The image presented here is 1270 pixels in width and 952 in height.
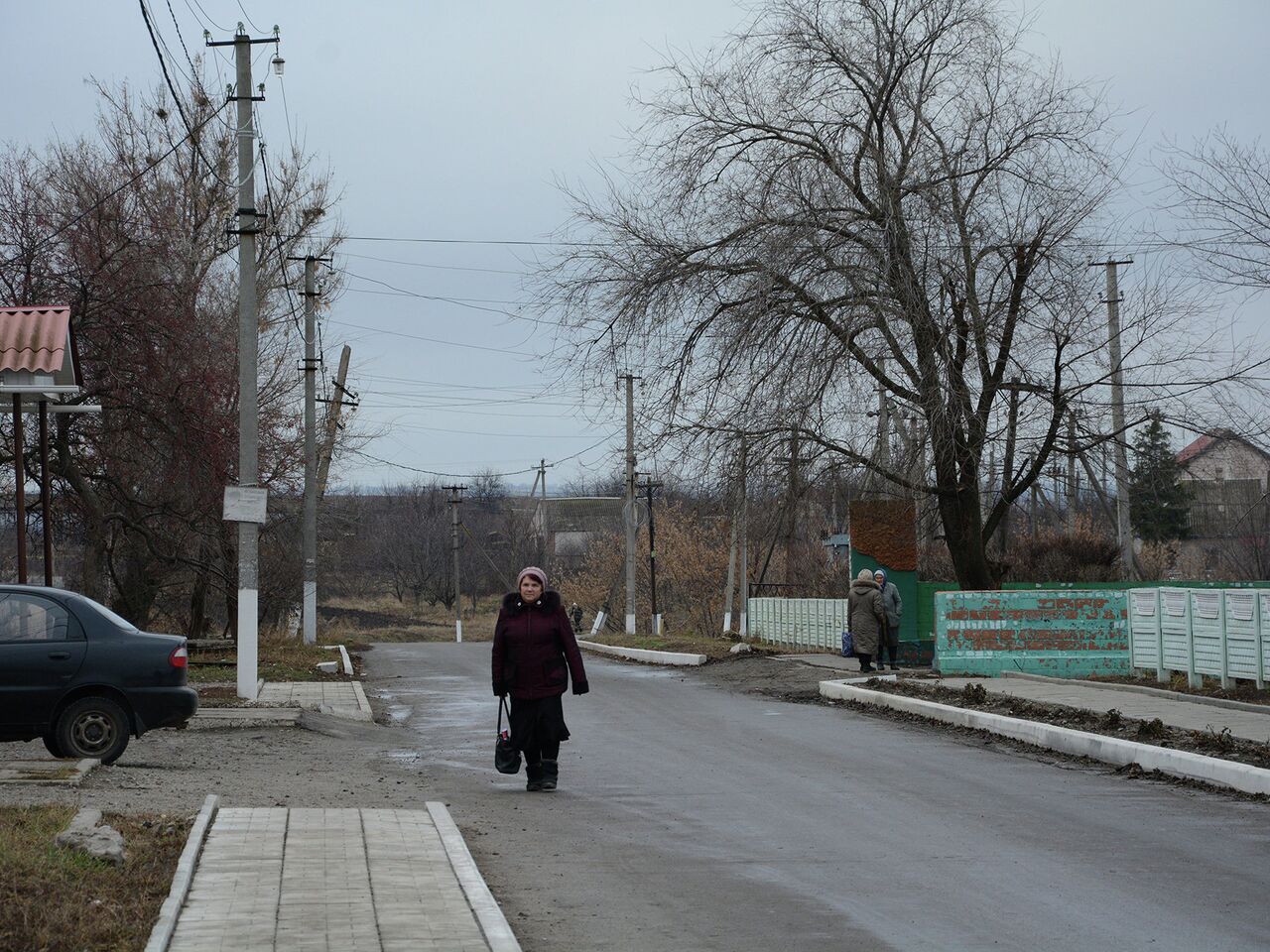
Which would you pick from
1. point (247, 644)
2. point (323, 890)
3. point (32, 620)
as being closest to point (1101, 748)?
point (323, 890)

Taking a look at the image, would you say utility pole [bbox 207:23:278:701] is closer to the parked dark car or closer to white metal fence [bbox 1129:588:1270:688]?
the parked dark car

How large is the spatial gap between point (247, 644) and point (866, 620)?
10.5 meters

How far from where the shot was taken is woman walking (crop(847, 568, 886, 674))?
23734mm

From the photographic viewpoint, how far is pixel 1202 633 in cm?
1869

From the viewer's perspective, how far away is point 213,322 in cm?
3098

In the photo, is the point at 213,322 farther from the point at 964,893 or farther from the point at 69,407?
the point at 964,893

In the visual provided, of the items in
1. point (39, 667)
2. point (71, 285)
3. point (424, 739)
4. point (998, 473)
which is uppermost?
point (71, 285)

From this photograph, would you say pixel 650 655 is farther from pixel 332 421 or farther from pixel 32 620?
pixel 32 620

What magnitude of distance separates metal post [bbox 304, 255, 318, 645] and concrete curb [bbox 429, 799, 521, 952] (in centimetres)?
2683

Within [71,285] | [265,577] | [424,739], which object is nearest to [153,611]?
[265,577]

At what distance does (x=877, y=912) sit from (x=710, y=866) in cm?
139

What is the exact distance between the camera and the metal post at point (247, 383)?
59.4 feet

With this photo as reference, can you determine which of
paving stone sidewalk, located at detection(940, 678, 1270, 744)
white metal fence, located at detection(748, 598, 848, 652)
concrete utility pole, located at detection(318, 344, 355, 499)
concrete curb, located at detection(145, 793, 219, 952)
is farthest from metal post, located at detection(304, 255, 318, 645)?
concrete curb, located at detection(145, 793, 219, 952)

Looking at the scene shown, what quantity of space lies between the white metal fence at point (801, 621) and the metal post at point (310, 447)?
12.0 meters
